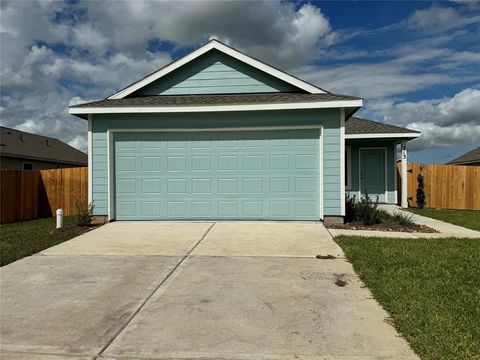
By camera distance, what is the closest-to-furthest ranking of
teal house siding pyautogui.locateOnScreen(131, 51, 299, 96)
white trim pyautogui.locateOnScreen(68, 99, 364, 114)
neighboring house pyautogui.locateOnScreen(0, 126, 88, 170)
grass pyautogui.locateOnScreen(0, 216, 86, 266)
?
grass pyautogui.locateOnScreen(0, 216, 86, 266), white trim pyautogui.locateOnScreen(68, 99, 364, 114), teal house siding pyautogui.locateOnScreen(131, 51, 299, 96), neighboring house pyautogui.locateOnScreen(0, 126, 88, 170)

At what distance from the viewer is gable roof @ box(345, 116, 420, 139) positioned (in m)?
14.7

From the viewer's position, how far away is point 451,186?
15945 millimetres

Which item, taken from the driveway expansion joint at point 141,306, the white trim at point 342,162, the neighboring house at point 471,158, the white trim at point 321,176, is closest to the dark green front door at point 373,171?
the white trim at point 342,162

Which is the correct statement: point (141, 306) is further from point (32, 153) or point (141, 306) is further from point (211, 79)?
point (32, 153)

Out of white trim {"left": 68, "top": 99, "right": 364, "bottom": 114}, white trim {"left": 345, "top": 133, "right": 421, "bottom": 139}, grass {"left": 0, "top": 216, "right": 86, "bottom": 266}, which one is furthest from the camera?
white trim {"left": 345, "top": 133, "right": 421, "bottom": 139}

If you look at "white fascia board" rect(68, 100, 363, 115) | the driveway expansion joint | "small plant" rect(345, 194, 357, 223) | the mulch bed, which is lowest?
the driveway expansion joint

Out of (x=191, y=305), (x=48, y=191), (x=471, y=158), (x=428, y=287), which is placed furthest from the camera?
(x=471, y=158)

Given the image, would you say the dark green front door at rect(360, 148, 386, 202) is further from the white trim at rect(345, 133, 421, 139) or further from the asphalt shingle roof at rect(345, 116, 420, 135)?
the white trim at rect(345, 133, 421, 139)

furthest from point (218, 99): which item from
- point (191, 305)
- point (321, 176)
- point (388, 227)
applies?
point (191, 305)

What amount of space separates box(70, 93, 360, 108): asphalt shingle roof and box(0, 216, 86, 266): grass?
139 inches

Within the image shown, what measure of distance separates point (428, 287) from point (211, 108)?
714cm

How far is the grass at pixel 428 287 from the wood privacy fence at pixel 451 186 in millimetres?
8801

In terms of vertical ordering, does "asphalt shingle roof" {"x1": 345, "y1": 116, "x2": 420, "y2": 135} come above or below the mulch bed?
above

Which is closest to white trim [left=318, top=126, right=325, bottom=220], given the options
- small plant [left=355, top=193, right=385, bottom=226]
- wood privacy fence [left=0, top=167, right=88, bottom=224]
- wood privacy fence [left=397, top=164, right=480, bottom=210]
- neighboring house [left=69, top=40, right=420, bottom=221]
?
neighboring house [left=69, top=40, right=420, bottom=221]
